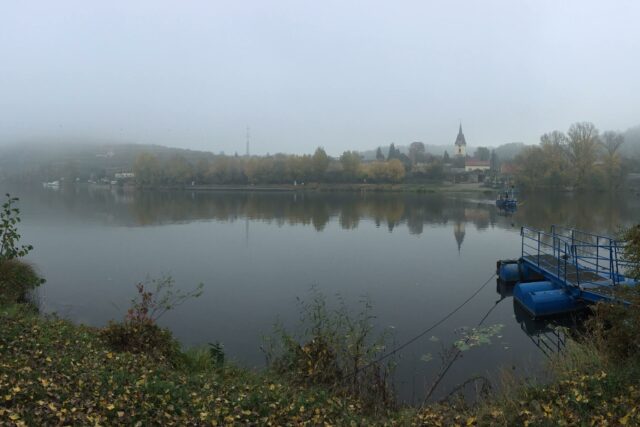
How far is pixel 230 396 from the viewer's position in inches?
243

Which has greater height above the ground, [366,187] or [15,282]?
[366,187]

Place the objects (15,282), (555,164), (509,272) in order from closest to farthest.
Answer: (15,282)
(509,272)
(555,164)

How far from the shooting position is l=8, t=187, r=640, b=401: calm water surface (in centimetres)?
1173

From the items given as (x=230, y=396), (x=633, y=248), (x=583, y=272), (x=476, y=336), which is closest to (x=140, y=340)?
(x=230, y=396)

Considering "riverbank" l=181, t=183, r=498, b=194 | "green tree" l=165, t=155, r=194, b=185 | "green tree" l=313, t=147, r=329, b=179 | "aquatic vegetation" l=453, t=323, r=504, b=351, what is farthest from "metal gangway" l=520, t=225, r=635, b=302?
"green tree" l=165, t=155, r=194, b=185

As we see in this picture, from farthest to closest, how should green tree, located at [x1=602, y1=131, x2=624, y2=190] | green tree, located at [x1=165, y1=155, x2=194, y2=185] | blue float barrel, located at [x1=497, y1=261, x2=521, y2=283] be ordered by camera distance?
1. green tree, located at [x1=165, y1=155, x2=194, y2=185]
2. green tree, located at [x1=602, y1=131, x2=624, y2=190]
3. blue float barrel, located at [x1=497, y1=261, x2=521, y2=283]

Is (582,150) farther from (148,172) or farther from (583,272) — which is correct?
(148,172)

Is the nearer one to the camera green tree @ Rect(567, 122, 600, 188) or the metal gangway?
the metal gangway

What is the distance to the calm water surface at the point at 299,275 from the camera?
38.5 feet

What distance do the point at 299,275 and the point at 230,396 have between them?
43.1ft

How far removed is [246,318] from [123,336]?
5222 millimetres

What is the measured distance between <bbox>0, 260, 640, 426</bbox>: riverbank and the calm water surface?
2.50m

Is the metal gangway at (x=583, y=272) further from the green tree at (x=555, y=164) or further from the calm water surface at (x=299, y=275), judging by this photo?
the green tree at (x=555, y=164)

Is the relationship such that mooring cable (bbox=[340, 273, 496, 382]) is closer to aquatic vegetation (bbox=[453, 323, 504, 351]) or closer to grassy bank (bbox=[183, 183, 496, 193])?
aquatic vegetation (bbox=[453, 323, 504, 351])
